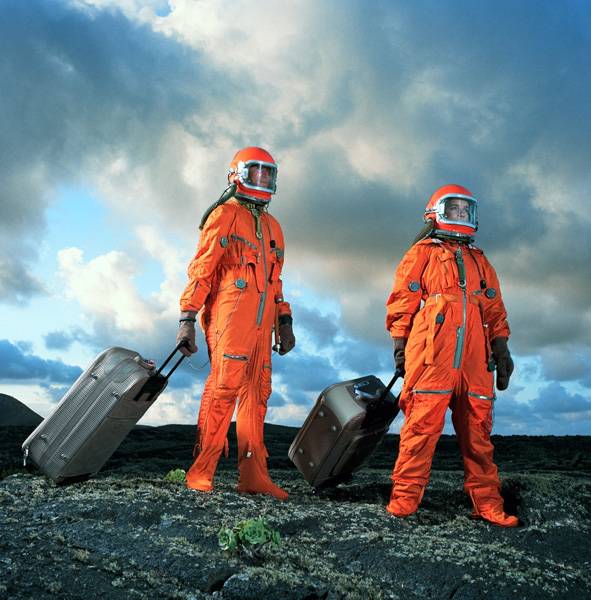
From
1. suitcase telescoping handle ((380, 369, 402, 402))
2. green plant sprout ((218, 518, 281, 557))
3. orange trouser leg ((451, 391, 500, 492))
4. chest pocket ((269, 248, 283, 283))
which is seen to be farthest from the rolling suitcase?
green plant sprout ((218, 518, 281, 557))

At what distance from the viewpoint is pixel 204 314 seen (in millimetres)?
5707

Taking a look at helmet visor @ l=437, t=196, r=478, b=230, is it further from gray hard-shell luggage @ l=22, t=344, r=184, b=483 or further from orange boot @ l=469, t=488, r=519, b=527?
gray hard-shell luggage @ l=22, t=344, r=184, b=483

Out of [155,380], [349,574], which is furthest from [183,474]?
[349,574]

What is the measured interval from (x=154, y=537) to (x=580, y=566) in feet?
8.92

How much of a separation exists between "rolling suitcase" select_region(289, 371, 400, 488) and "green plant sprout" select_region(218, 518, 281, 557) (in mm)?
1576

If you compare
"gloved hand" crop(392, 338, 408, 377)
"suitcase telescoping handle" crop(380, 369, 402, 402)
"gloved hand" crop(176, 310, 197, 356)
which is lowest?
"gloved hand" crop(176, 310, 197, 356)

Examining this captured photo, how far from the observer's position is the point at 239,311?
5.45m

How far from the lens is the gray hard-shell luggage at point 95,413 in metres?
5.43

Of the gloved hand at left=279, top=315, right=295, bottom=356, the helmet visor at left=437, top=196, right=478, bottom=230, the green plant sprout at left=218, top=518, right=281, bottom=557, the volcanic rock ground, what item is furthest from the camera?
the gloved hand at left=279, top=315, right=295, bottom=356

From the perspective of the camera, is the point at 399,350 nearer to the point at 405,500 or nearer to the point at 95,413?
the point at 405,500

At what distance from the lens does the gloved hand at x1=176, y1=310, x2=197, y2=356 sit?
5434mm

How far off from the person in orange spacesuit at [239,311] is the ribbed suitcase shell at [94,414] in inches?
17.6

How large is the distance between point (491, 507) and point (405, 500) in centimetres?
67

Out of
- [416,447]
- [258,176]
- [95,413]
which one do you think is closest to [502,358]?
[416,447]
